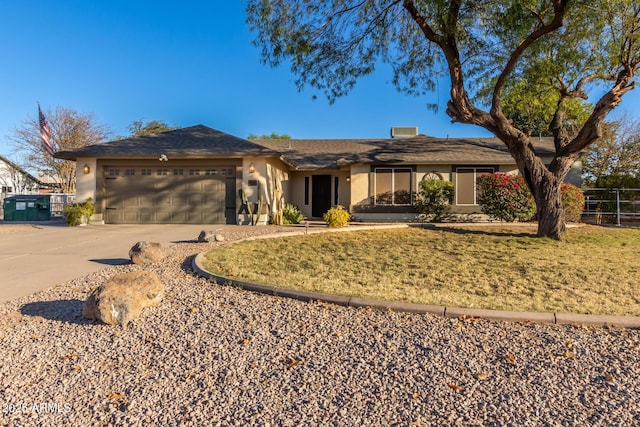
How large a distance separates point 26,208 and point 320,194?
14.0 m

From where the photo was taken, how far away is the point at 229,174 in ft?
46.5

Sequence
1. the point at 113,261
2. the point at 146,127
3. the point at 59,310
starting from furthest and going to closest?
1. the point at 146,127
2. the point at 113,261
3. the point at 59,310

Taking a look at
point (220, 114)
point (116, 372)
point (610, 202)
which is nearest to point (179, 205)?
point (116, 372)

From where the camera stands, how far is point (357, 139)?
2086cm

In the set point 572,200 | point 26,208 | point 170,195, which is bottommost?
point 26,208

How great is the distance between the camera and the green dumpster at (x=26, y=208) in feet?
56.5

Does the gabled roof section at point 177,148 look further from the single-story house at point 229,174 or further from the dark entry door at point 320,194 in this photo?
the dark entry door at point 320,194

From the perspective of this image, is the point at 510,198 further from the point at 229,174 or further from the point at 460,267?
the point at 229,174

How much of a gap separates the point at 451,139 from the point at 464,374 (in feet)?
56.0

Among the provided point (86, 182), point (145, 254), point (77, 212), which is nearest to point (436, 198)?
point (145, 254)

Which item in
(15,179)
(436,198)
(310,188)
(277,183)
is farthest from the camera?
(15,179)

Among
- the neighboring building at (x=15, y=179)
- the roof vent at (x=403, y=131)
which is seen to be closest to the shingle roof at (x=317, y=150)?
the roof vent at (x=403, y=131)

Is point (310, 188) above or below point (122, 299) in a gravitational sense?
above

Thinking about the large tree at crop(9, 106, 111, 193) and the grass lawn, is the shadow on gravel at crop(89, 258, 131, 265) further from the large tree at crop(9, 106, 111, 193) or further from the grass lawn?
the large tree at crop(9, 106, 111, 193)
